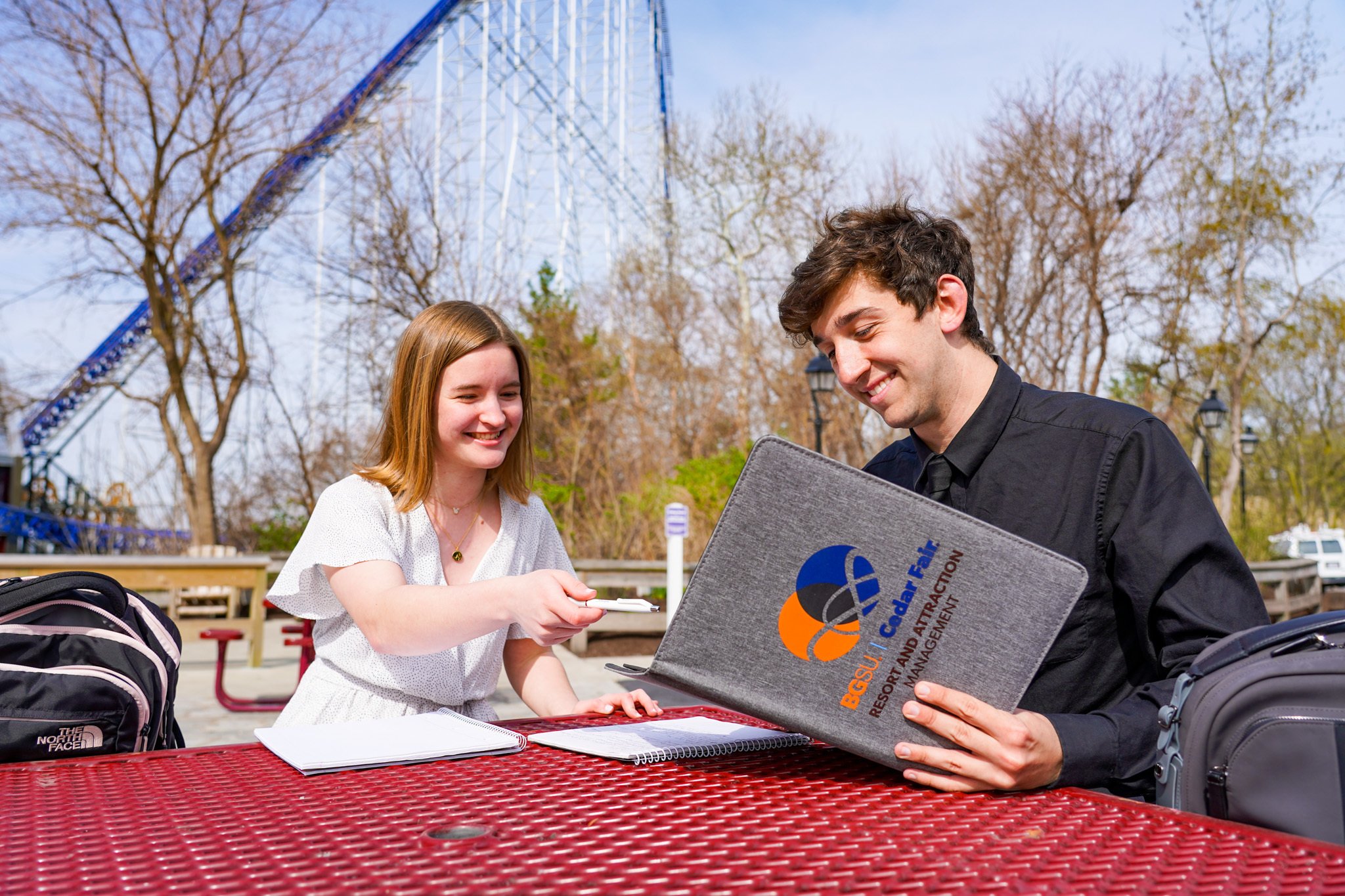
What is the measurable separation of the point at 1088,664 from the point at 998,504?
269mm

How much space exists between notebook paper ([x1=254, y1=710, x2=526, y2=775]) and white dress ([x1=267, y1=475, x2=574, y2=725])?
0.34m

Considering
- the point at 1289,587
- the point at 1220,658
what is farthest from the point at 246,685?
the point at 1289,587

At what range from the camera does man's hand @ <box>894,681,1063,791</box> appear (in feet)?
3.30

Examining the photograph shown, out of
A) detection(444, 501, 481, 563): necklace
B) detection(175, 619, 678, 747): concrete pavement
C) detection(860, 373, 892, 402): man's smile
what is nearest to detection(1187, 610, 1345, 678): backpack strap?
detection(860, 373, 892, 402): man's smile

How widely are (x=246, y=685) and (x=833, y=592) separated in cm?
601

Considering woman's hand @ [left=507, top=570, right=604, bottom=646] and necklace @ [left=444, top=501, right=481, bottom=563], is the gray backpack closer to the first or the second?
woman's hand @ [left=507, top=570, right=604, bottom=646]

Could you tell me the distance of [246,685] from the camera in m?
6.17

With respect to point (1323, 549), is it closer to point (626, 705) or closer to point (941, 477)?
point (941, 477)

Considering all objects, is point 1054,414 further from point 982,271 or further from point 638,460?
point 982,271

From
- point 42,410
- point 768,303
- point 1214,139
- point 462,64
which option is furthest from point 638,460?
point 1214,139

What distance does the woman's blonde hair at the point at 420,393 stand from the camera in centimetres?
183

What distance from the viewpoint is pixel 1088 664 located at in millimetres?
1486

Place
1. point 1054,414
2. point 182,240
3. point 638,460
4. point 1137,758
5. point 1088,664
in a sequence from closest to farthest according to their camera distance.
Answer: point 1137,758 → point 1088,664 → point 1054,414 → point 182,240 → point 638,460

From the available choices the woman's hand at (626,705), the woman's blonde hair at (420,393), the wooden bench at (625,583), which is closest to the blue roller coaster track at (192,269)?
the wooden bench at (625,583)
